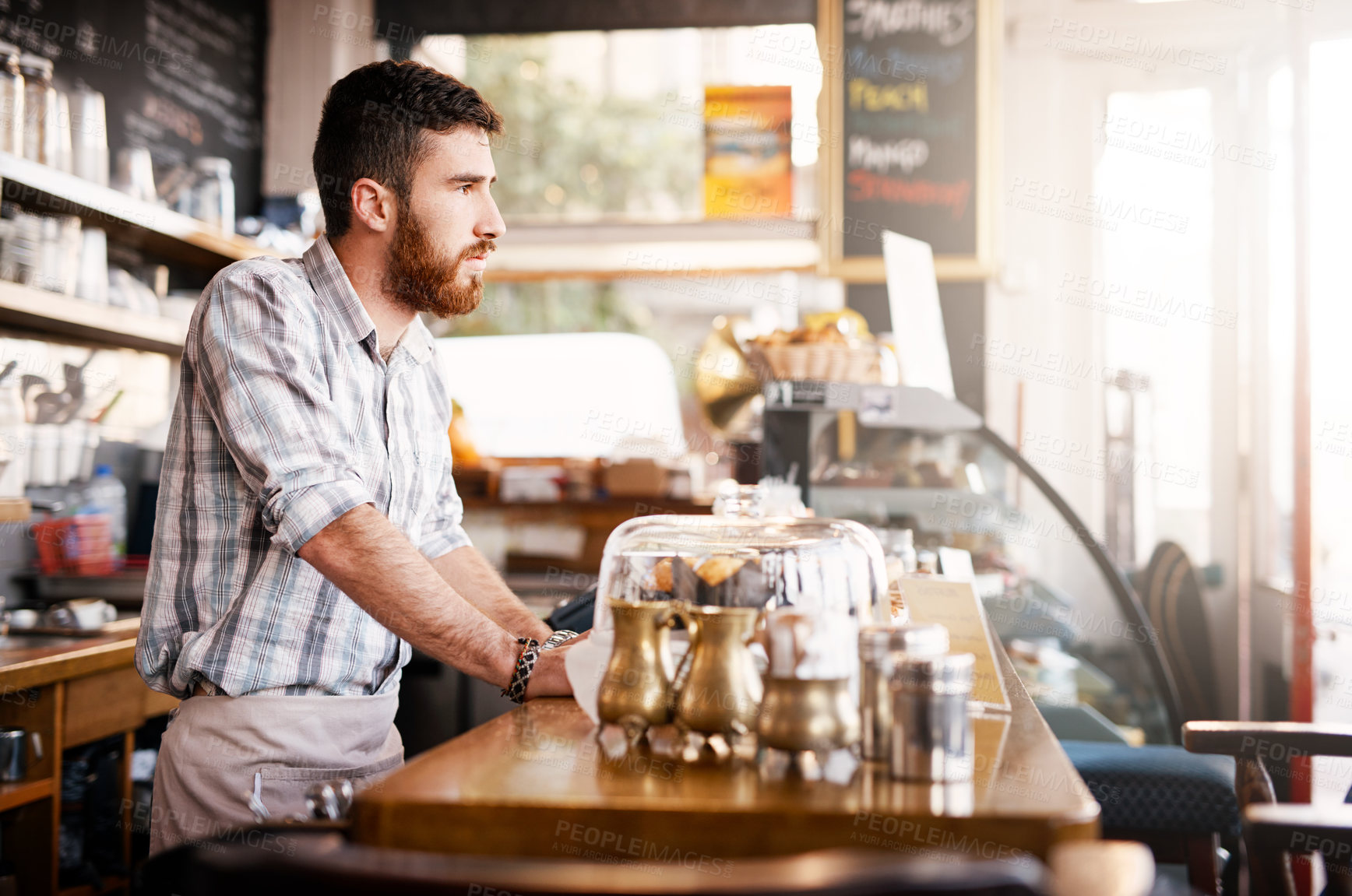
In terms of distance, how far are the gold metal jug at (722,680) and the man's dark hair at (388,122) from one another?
96cm

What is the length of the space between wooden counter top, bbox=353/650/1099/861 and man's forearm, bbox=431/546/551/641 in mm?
764

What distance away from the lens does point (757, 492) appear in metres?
1.68

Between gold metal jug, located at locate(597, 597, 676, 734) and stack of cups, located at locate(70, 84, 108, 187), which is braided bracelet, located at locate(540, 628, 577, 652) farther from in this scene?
stack of cups, located at locate(70, 84, 108, 187)

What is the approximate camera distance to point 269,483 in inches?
53.9

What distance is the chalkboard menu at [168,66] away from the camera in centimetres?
327

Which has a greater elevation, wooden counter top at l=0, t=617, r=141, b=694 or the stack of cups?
the stack of cups

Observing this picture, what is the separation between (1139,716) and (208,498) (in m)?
2.83

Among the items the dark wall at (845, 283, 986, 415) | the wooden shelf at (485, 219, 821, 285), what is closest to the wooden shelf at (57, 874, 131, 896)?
the wooden shelf at (485, 219, 821, 285)

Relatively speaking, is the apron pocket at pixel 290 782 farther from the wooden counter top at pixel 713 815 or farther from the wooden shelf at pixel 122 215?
the wooden shelf at pixel 122 215

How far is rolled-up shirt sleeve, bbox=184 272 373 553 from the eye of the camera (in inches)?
53.6

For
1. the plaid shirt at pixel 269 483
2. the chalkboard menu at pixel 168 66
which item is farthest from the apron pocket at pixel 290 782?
the chalkboard menu at pixel 168 66

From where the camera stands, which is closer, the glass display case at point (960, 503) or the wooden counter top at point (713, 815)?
the wooden counter top at point (713, 815)

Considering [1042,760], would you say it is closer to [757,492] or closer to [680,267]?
[757,492]

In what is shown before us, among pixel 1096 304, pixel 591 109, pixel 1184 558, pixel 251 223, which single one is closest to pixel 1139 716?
pixel 1184 558
